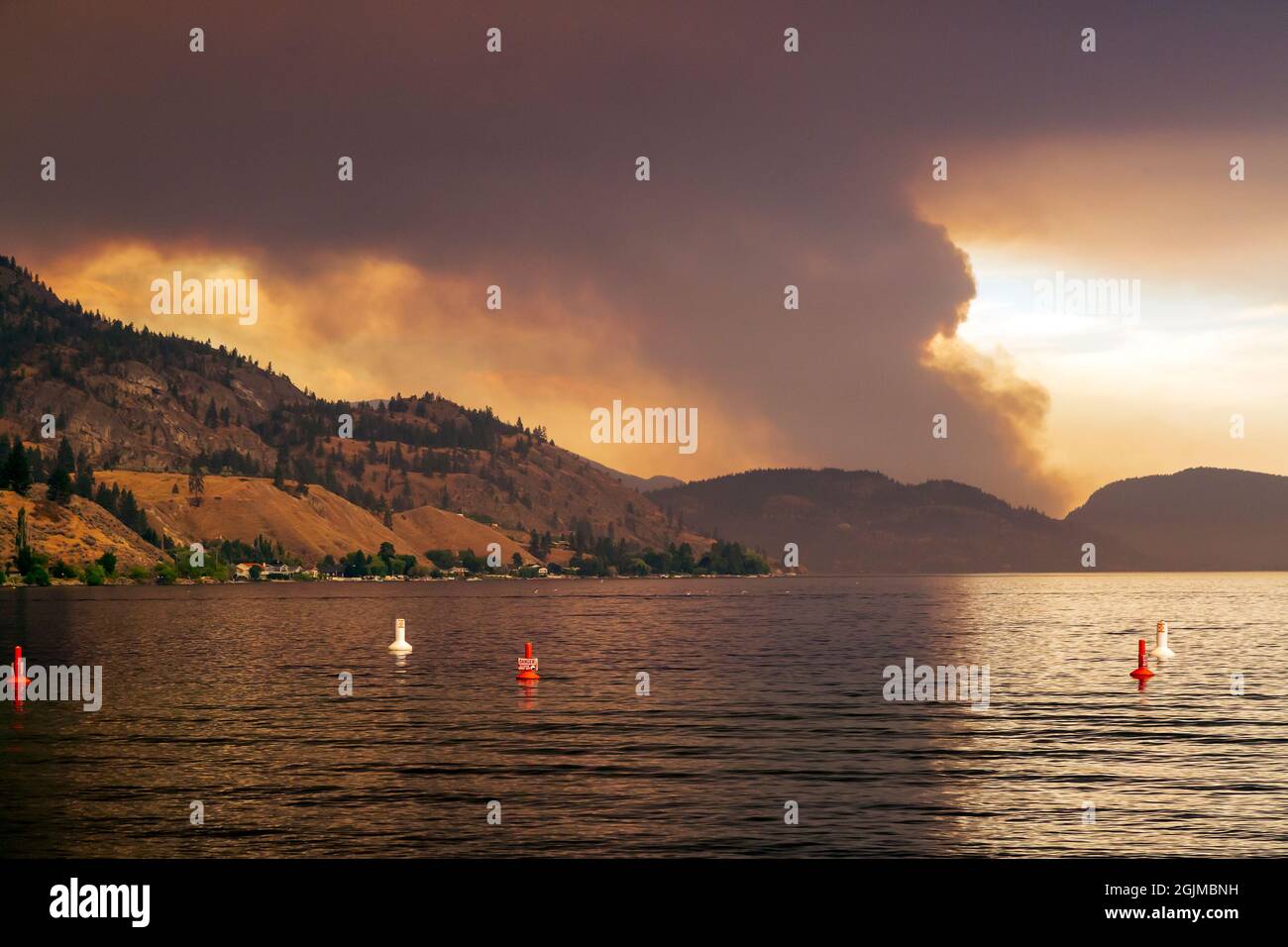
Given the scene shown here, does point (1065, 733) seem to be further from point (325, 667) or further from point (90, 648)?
point (90, 648)

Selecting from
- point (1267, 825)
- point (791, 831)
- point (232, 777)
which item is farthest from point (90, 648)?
point (1267, 825)

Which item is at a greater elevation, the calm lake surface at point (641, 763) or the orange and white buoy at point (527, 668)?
the orange and white buoy at point (527, 668)

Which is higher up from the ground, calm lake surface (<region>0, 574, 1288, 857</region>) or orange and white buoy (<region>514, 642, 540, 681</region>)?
orange and white buoy (<region>514, 642, 540, 681</region>)

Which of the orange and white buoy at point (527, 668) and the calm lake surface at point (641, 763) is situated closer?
the calm lake surface at point (641, 763)

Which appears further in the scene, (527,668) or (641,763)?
(527,668)

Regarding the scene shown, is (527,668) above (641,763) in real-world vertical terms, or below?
above

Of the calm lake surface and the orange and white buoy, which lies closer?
the calm lake surface
